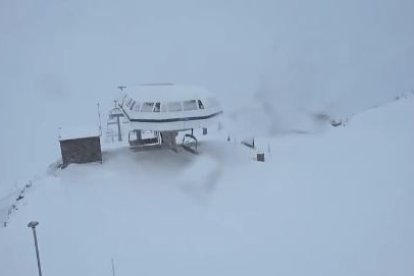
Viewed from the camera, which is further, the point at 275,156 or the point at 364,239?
the point at 275,156

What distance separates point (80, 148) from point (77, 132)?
1.16 meters

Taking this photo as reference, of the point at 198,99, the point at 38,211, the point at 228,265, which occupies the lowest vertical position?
the point at 228,265

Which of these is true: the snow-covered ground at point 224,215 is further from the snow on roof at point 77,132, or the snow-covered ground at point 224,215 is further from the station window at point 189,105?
the station window at point 189,105

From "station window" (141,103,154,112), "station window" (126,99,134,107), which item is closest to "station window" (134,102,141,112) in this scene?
"station window" (141,103,154,112)

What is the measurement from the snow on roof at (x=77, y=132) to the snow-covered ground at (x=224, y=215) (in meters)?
1.38

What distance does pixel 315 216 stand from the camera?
13469 millimetres

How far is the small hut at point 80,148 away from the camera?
17859 mm

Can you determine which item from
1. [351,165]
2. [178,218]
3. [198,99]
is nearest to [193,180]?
[178,218]

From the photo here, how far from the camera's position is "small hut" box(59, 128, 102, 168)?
17.9 meters

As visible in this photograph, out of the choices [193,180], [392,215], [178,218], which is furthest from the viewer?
[193,180]

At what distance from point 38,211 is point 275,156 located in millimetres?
12172

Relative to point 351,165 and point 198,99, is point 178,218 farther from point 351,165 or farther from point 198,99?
point 351,165

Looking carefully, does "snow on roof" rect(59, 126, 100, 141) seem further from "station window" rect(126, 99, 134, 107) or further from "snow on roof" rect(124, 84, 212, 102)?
"snow on roof" rect(124, 84, 212, 102)

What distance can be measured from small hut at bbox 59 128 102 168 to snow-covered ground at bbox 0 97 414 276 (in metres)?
0.54
